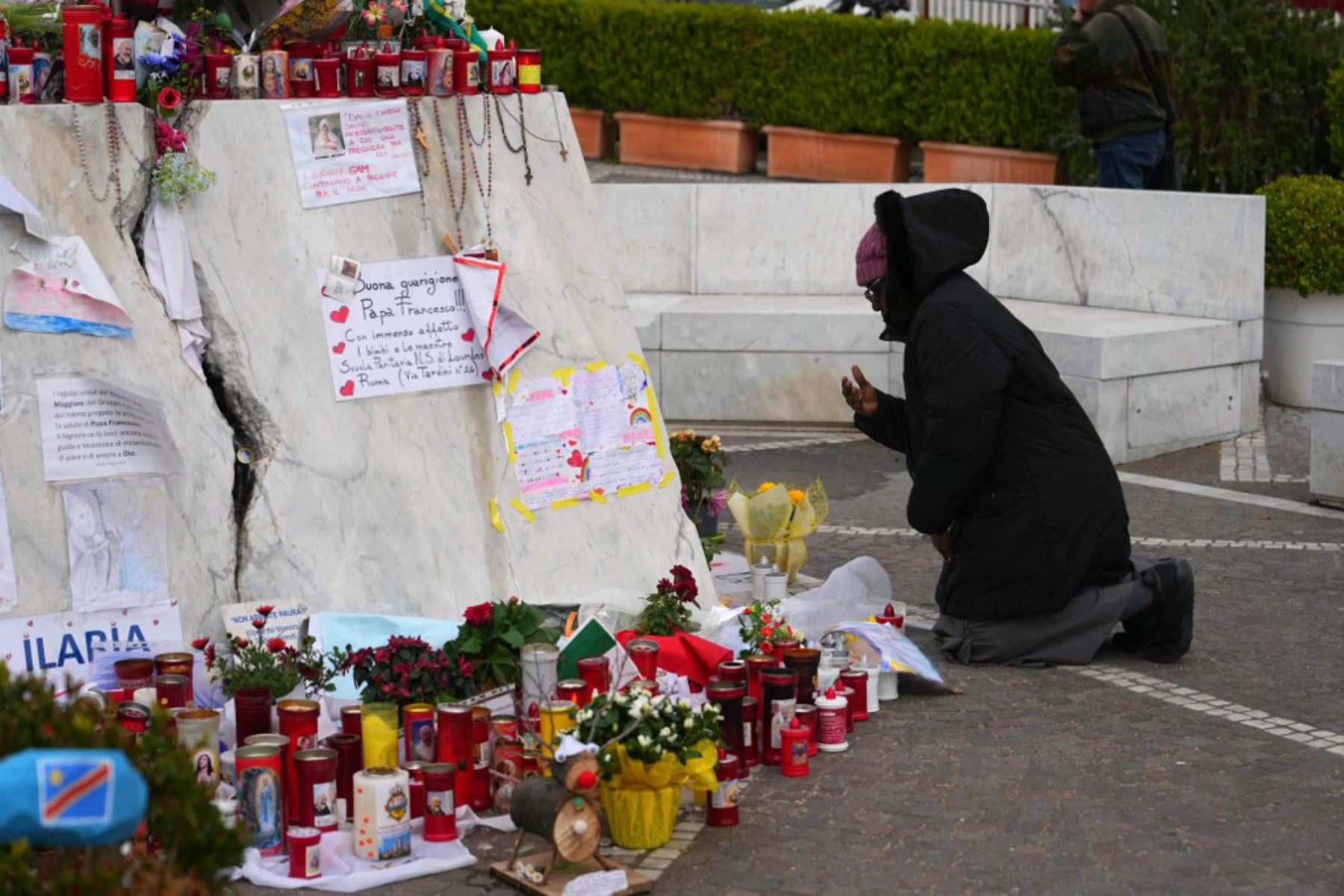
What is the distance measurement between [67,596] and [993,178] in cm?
1082

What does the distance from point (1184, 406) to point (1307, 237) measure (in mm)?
1501

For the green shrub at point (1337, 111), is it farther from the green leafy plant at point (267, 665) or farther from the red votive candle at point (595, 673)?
the green leafy plant at point (267, 665)

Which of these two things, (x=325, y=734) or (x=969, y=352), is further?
(x=969, y=352)

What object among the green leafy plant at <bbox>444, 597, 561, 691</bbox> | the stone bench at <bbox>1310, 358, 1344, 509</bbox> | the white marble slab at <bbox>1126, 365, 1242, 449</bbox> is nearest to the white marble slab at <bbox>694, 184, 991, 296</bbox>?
the white marble slab at <bbox>1126, 365, 1242, 449</bbox>

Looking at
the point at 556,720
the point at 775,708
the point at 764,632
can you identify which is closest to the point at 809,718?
the point at 775,708

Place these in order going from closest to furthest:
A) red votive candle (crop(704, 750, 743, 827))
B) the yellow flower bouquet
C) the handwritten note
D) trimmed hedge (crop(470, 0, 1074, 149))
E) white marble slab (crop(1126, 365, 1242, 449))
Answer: red votive candle (crop(704, 750, 743, 827))
the handwritten note
the yellow flower bouquet
white marble slab (crop(1126, 365, 1242, 449))
trimmed hedge (crop(470, 0, 1074, 149))

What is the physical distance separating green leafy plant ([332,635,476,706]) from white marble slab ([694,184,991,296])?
20.3 ft

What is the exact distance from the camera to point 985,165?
1519 centimetres

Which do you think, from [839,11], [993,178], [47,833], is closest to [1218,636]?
[47,833]

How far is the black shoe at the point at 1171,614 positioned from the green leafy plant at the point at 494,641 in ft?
6.59

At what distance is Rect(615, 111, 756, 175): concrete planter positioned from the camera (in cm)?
1747

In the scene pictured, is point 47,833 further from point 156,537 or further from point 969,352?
point 969,352

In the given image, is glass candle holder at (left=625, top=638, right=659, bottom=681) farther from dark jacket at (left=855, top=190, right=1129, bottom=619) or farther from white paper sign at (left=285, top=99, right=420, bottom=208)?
white paper sign at (left=285, top=99, right=420, bottom=208)

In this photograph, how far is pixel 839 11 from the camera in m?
18.4
